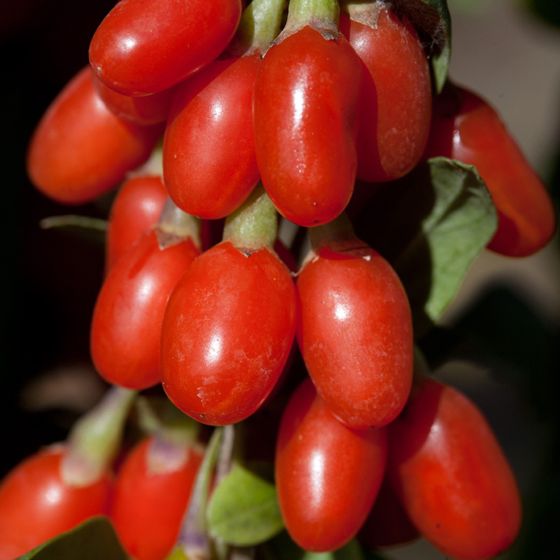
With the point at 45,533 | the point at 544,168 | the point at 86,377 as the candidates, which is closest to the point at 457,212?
the point at 45,533

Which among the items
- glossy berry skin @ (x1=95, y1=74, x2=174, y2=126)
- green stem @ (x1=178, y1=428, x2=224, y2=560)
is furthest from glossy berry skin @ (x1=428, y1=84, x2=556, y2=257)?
green stem @ (x1=178, y1=428, x2=224, y2=560)

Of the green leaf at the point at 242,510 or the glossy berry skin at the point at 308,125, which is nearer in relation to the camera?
the glossy berry skin at the point at 308,125

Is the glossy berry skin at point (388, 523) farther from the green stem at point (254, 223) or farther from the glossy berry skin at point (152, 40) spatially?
the glossy berry skin at point (152, 40)

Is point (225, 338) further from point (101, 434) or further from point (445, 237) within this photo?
point (101, 434)

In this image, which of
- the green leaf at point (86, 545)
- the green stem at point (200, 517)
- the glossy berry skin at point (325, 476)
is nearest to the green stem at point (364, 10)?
the glossy berry skin at point (325, 476)

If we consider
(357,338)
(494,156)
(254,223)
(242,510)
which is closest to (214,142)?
(254,223)

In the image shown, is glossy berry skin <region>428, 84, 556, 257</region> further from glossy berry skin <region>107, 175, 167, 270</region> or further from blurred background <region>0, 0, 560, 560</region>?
blurred background <region>0, 0, 560, 560</region>
